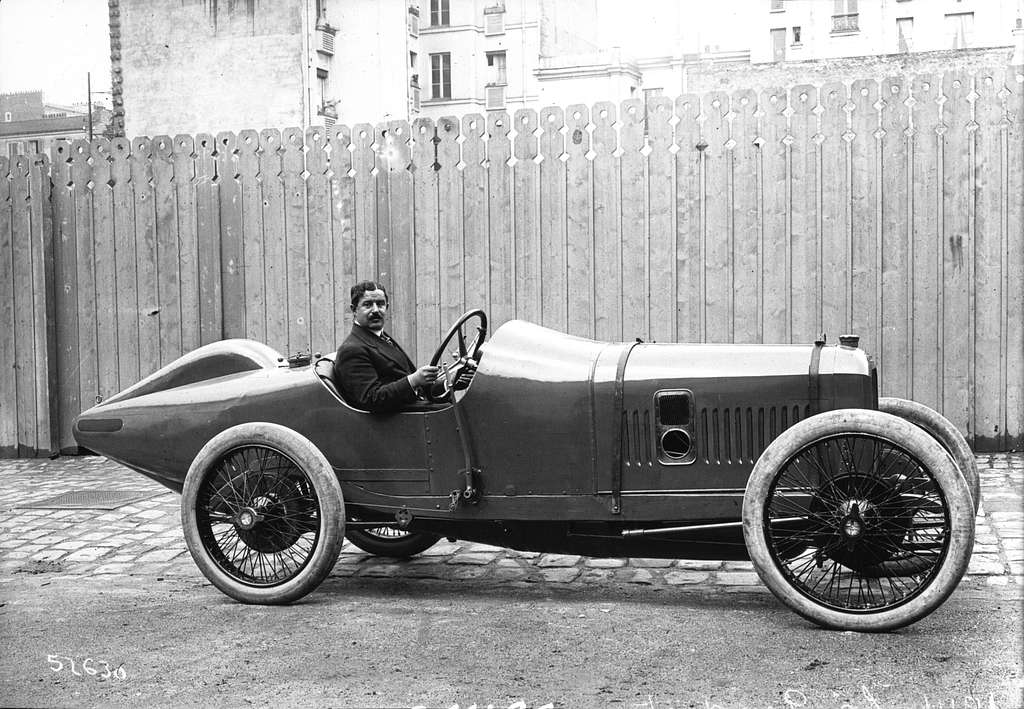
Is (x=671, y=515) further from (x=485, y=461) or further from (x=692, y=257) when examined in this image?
(x=692, y=257)

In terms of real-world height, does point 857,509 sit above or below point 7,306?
below

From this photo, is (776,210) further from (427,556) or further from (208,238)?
(208,238)

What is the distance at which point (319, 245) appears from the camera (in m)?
9.77

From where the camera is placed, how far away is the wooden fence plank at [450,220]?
9.44m

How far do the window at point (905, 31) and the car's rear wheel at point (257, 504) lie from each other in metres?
41.5

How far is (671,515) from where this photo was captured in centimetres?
497


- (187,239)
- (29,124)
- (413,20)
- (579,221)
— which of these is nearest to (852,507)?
(579,221)

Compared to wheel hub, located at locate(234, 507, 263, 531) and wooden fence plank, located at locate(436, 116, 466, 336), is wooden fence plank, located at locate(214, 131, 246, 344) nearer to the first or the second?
wooden fence plank, located at locate(436, 116, 466, 336)

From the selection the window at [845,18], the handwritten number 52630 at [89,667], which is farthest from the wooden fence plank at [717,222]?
the window at [845,18]

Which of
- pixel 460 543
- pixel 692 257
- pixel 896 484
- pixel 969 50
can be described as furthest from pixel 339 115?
pixel 896 484

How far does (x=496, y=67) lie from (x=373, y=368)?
35.5 meters

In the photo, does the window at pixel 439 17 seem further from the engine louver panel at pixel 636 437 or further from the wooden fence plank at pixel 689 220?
the engine louver panel at pixel 636 437

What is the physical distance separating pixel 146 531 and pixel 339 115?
25562 mm

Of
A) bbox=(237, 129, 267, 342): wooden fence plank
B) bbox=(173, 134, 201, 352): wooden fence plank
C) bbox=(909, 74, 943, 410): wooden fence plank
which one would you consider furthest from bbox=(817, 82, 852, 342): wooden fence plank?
bbox=(173, 134, 201, 352): wooden fence plank
